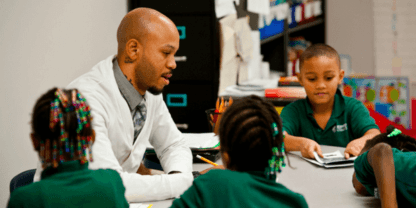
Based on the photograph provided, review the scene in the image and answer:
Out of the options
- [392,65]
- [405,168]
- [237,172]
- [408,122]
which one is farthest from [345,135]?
[392,65]

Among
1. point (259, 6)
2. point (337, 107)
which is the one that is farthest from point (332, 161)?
point (259, 6)

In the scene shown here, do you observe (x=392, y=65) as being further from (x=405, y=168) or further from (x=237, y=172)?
(x=237, y=172)

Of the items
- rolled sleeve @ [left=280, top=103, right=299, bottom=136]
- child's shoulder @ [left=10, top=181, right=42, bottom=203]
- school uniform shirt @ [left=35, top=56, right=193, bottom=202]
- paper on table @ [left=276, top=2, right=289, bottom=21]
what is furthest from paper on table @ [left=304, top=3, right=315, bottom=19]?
child's shoulder @ [left=10, top=181, right=42, bottom=203]

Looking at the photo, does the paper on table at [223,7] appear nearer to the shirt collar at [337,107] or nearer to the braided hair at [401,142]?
the shirt collar at [337,107]

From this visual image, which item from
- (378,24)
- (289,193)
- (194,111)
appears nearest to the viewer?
(289,193)

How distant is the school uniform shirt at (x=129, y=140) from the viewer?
92 centimetres

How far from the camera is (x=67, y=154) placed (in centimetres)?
63

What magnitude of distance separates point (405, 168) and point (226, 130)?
46 cm

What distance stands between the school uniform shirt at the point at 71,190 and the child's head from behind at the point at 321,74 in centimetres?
127

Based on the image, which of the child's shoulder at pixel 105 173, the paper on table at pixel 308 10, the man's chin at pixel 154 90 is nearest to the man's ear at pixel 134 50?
the man's chin at pixel 154 90

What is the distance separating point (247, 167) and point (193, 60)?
1850 mm

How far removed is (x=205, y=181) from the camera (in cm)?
66

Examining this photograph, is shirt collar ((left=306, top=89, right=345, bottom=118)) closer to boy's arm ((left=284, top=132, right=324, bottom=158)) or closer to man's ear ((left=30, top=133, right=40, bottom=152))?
boy's arm ((left=284, top=132, right=324, bottom=158))

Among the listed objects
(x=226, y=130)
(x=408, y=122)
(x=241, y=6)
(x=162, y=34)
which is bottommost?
(x=408, y=122)
